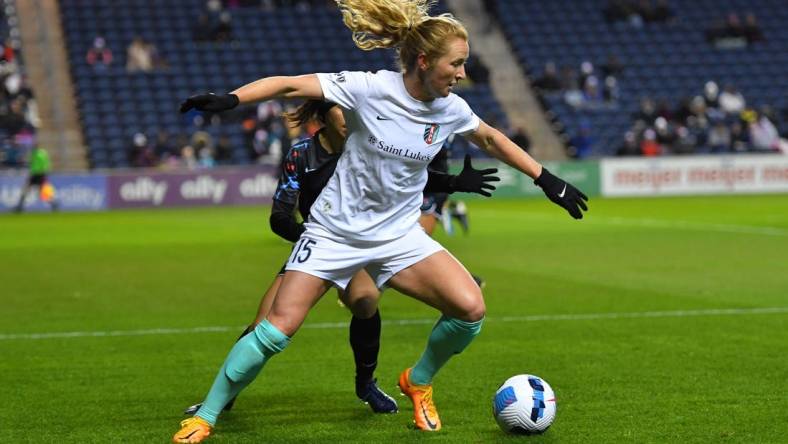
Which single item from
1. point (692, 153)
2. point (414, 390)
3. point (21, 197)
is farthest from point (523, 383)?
point (692, 153)

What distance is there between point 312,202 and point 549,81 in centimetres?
3438

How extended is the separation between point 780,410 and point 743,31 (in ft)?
134

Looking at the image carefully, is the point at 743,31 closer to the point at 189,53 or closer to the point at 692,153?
the point at 692,153

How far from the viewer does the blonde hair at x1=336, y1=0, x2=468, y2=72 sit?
6.35 metres

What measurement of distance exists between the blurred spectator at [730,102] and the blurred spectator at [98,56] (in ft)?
64.1

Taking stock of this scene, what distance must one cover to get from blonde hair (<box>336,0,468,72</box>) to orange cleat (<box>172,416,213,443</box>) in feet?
6.80

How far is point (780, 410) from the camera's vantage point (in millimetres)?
7301

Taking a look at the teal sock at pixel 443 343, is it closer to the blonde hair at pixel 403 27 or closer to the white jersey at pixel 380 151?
the white jersey at pixel 380 151

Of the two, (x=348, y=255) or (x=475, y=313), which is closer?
(x=348, y=255)

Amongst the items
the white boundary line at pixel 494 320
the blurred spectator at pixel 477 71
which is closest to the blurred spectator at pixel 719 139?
the blurred spectator at pixel 477 71

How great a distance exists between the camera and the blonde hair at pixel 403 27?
6.35 meters

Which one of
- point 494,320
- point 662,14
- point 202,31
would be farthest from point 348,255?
point 662,14

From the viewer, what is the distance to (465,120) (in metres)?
6.73

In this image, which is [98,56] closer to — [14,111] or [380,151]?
[14,111]
